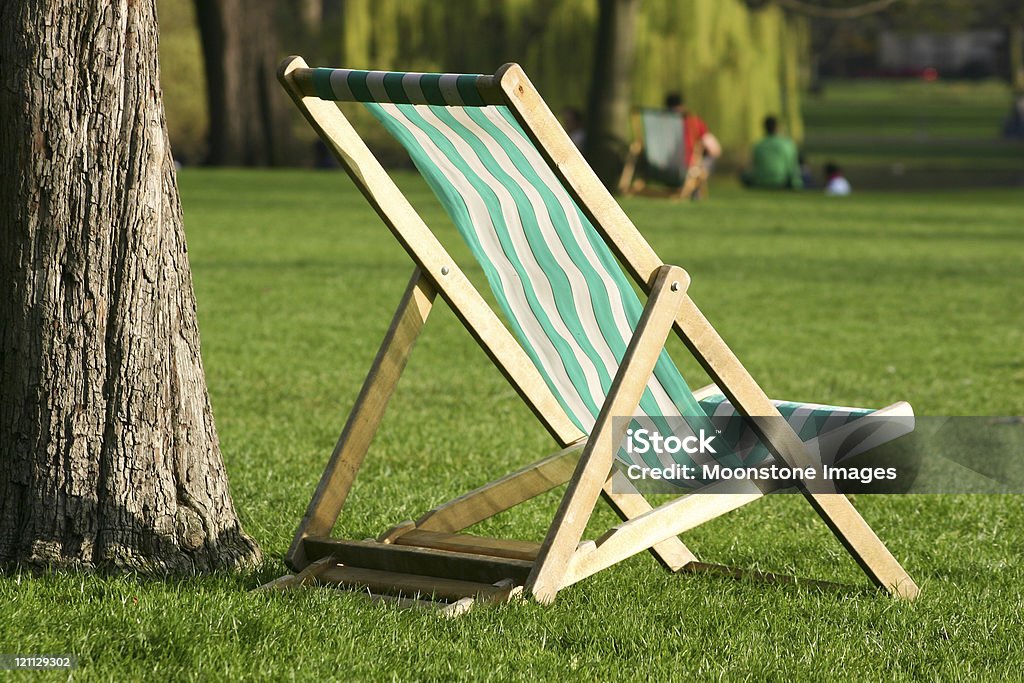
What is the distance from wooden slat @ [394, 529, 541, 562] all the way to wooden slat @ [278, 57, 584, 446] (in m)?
0.34

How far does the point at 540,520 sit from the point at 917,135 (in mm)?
47742

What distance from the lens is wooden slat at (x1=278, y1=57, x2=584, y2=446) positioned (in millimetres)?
3879

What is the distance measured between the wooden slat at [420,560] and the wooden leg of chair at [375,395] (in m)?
0.05

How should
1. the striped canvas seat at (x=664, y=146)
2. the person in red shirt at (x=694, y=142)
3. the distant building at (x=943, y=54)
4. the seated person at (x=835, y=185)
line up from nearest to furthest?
the striped canvas seat at (x=664, y=146) < the person in red shirt at (x=694, y=142) < the seated person at (x=835, y=185) < the distant building at (x=943, y=54)

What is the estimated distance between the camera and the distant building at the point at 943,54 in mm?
88938

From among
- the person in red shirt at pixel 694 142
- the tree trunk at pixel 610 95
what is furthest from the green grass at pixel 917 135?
the person in red shirt at pixel 694 142

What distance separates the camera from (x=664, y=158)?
22.5 meters

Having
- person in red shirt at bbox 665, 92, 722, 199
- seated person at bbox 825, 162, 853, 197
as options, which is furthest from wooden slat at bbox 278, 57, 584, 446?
seated person at bbox 825, 162, 853, 197

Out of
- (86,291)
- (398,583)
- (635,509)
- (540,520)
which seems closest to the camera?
(86,291)

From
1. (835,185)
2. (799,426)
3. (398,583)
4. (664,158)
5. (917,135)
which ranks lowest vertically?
(917,135)

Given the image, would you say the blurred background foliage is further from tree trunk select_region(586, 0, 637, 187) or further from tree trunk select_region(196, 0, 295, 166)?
tree trunk select_region(586, 0, 637, 187)

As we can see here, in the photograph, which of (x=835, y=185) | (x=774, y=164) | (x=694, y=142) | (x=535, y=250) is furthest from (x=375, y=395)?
(x=774, y=164)

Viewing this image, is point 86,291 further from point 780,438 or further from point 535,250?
point 780,438

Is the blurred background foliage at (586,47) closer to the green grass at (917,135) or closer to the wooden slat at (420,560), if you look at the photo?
the green grass at (917,135)
